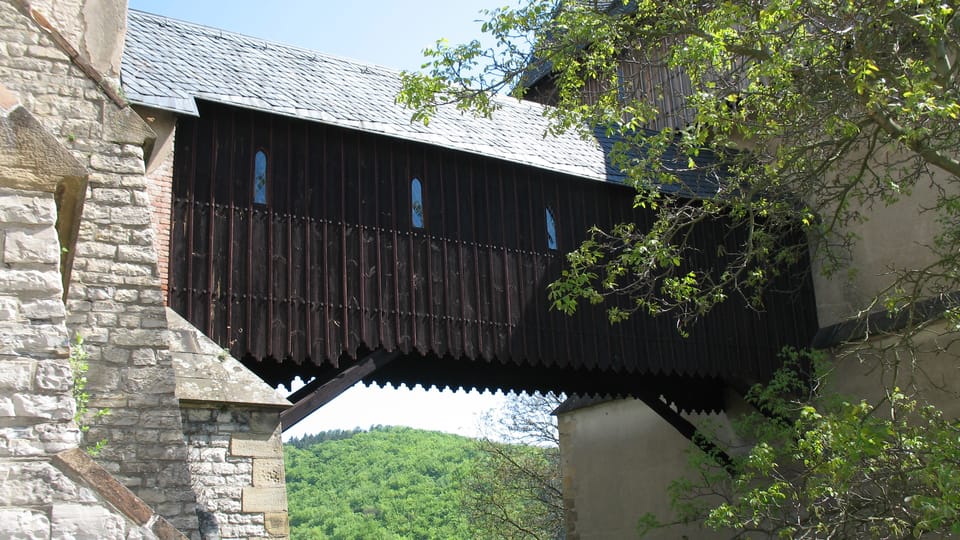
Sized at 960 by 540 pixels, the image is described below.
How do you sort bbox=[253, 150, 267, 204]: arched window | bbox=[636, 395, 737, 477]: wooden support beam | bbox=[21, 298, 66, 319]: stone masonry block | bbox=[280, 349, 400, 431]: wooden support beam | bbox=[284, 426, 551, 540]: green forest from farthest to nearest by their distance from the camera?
bbox=[284, 426, 551, 540]: green forest
bbox=[636, 395, 737, 477]: wooden support beam
bbox=[253, 150, 267, 204]: arched window
bbox=[280, 349, 400, 431]: wooden support beam
bbox=[21, 298, 66, 319]: stone masonry block

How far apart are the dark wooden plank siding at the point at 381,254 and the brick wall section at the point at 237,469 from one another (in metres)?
1.08

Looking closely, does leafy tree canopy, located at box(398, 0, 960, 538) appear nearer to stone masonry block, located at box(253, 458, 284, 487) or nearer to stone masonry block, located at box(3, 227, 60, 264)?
stone masonry block, located at box(253, 458, 284, 487)

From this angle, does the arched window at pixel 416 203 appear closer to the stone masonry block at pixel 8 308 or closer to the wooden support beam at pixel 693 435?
the wooden support beam at pixel 693 435

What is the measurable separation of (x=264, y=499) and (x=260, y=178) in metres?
3.17

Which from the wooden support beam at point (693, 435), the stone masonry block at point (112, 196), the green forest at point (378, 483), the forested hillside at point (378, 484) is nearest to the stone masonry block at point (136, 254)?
the stone masonry block at point (112, 196)

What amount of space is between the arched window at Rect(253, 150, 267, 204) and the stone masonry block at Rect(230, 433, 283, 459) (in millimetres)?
2454

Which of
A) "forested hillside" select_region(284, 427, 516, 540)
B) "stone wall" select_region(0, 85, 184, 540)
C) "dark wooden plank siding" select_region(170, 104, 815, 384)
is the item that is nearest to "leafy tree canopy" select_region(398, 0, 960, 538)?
"dark wooden plank siding" select_region(170, 104, 815, 384)

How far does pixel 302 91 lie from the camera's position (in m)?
10.1

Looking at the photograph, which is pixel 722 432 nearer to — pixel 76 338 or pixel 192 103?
pixel 192 103

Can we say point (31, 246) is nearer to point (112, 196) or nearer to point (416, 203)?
point (112, 196)

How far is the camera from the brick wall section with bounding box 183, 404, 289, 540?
755 cm

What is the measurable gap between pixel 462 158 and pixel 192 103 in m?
2.97

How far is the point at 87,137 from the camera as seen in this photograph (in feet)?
22.5

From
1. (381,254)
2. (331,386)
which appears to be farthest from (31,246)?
(381,254)
